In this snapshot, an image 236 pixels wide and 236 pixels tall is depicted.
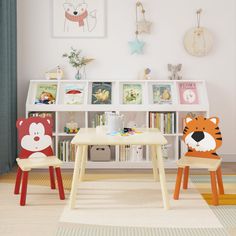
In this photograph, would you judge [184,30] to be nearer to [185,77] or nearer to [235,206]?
[185,77]

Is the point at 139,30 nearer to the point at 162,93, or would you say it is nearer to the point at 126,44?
the point at 126,44

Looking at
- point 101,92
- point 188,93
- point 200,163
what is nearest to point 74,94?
point 101,92

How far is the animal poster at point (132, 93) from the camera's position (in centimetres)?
500

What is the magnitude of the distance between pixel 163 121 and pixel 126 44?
3.40ft

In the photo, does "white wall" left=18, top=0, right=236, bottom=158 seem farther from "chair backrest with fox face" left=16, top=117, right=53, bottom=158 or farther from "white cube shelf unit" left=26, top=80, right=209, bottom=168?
"chair backrest with fox face" left=16, top=117, right=53, bottom=158

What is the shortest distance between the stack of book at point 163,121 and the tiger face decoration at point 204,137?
1.07m

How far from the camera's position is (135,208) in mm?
3330

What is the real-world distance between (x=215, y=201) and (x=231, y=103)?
2118 mm

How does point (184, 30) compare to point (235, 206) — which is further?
point (184, 30)

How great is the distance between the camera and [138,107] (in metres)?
4.88

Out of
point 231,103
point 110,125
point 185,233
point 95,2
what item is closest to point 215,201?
point 185,233

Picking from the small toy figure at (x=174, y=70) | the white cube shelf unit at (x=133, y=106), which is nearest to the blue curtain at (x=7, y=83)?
the white cube shelf unit at (x=133, y=106)

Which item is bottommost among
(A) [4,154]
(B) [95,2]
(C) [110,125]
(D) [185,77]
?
(A) [4,154]

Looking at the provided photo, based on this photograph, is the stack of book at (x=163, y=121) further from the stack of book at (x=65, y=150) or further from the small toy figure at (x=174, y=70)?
the stack of book at (x=65, y=150)
